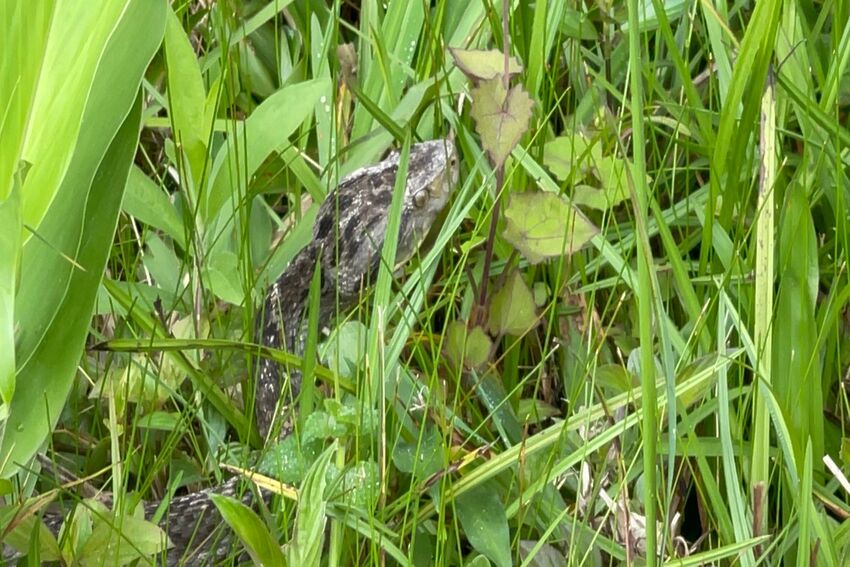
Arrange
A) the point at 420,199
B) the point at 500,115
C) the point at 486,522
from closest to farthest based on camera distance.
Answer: the point at 486,522 < the point at 500,115 < the point at 420,199

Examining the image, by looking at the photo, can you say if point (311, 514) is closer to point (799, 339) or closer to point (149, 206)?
point (799, 339)

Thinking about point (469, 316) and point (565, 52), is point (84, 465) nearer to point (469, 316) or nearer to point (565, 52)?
point (469, 316)

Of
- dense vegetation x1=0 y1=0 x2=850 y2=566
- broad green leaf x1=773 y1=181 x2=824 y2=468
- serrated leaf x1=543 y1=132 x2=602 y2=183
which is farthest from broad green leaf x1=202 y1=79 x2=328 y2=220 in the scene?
broad green leaf x1=773 y1=181 x2=824 y2=468

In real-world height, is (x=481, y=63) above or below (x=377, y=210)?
above

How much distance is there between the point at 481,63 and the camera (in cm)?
162

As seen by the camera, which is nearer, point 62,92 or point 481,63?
point 62,92

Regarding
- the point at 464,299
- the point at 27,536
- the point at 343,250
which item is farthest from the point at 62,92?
the point at 343,250

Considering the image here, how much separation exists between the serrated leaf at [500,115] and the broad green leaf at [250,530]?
657mm

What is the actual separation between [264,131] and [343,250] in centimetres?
35

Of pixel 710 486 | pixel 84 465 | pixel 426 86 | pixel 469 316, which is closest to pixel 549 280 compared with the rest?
pixel 469 316

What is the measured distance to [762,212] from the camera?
4.75ft

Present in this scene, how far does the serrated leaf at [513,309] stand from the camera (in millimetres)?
1640

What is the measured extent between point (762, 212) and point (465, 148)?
0.55 m

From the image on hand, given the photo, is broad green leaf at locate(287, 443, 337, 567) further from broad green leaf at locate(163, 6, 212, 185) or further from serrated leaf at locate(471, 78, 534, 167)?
broad green leaf at locate(163, 6, 212, 185)
